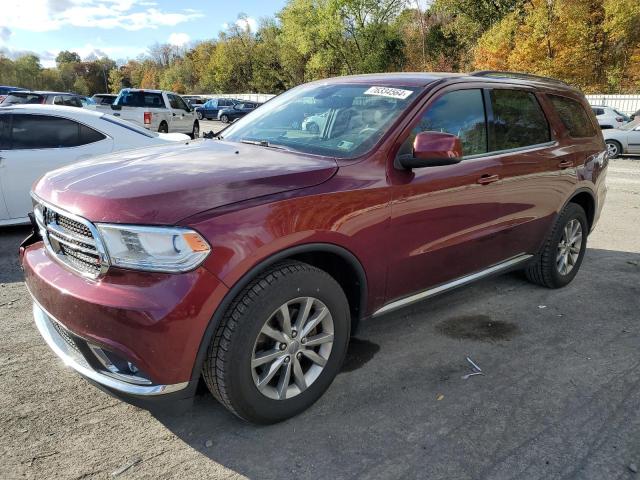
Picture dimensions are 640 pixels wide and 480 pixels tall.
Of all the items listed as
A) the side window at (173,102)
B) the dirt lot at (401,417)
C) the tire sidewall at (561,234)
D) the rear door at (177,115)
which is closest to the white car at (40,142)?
the dirt lot at (401,417)

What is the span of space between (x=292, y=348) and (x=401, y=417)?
0.72 meters

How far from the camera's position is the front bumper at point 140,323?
7.11ft

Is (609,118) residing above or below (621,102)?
below

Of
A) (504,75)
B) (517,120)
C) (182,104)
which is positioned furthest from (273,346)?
(182,104)

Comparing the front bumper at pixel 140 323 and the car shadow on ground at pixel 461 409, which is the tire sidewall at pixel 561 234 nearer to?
the car shadow on ground at pixel 461 409

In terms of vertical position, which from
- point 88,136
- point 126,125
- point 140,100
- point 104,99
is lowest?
point 88,136

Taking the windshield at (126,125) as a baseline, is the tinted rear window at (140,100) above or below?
above

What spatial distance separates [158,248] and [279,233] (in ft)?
1.82

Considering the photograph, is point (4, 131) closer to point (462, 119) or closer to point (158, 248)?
point (158, 248)

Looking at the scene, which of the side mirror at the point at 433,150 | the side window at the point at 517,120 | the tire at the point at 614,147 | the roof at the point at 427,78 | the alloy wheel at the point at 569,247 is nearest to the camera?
the side mirror at the point at 433,150

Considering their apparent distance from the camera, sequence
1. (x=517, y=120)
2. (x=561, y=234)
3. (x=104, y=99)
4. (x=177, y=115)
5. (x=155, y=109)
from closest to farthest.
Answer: (x=517, y=120), (x=561, y=234), (x=155, y=109), (x=177, y=115), (x=104, y=99)

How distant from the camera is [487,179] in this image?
357cm

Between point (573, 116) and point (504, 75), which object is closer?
point (504, 75)

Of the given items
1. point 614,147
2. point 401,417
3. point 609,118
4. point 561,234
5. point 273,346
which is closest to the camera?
point 273,346
